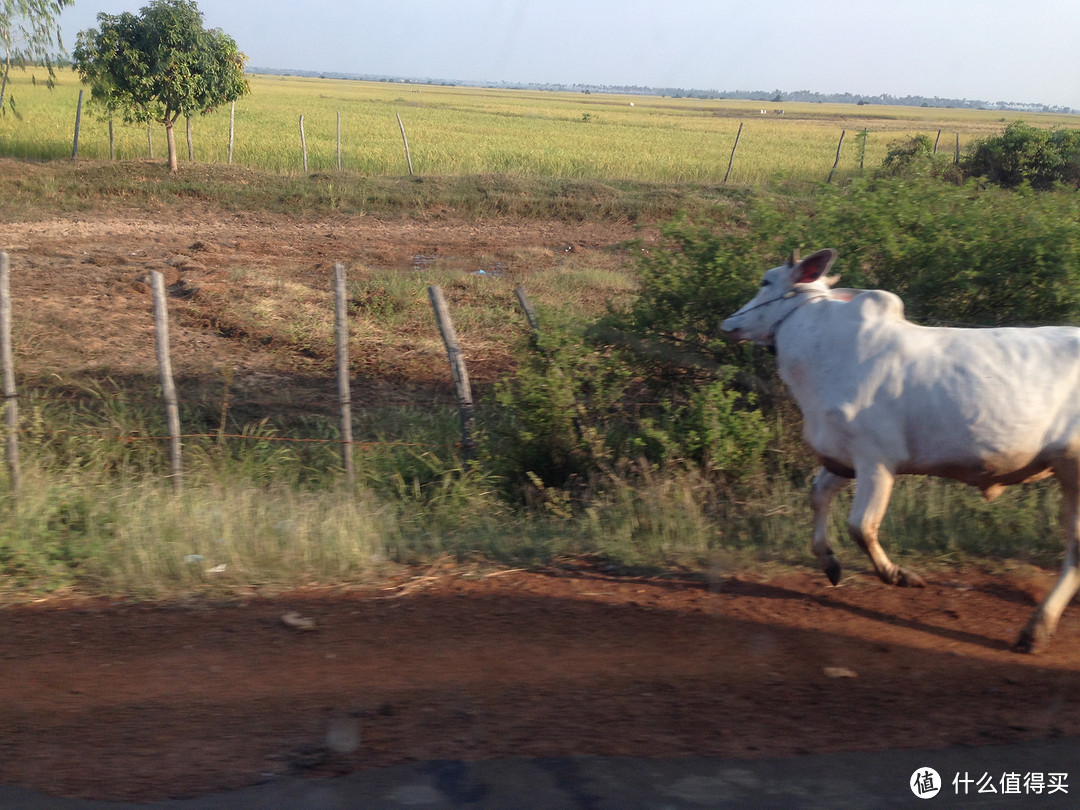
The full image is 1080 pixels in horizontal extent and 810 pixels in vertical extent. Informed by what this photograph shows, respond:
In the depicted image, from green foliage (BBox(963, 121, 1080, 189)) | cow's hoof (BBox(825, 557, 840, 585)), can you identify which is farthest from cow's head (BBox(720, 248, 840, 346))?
green foliage (BBox(963, 121, 1080, 189))

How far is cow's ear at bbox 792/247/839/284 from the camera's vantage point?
4586 mm

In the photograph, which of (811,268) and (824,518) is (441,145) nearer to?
(811,268)

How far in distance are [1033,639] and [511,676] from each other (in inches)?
91.1

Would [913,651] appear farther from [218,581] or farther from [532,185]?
[532,185]

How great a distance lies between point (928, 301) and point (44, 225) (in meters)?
16.4

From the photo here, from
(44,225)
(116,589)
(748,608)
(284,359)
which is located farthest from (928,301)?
(44,225)

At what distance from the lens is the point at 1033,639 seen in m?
4.07

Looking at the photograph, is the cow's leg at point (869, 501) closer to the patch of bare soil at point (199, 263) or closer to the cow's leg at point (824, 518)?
the cow's leg at point (824, 518)

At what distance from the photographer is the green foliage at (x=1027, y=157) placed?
21734 mm

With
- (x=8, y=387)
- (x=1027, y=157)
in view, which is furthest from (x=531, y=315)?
(x=1027, y=157)

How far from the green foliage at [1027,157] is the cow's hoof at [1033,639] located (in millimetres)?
19997

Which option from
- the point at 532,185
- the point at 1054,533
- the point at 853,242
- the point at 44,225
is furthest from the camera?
the point at 532,185

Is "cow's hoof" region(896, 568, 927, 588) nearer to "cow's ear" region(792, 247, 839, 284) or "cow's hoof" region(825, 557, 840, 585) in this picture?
"cow's hoof" region(825, 557, 840, 585)

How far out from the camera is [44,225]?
682 inches
